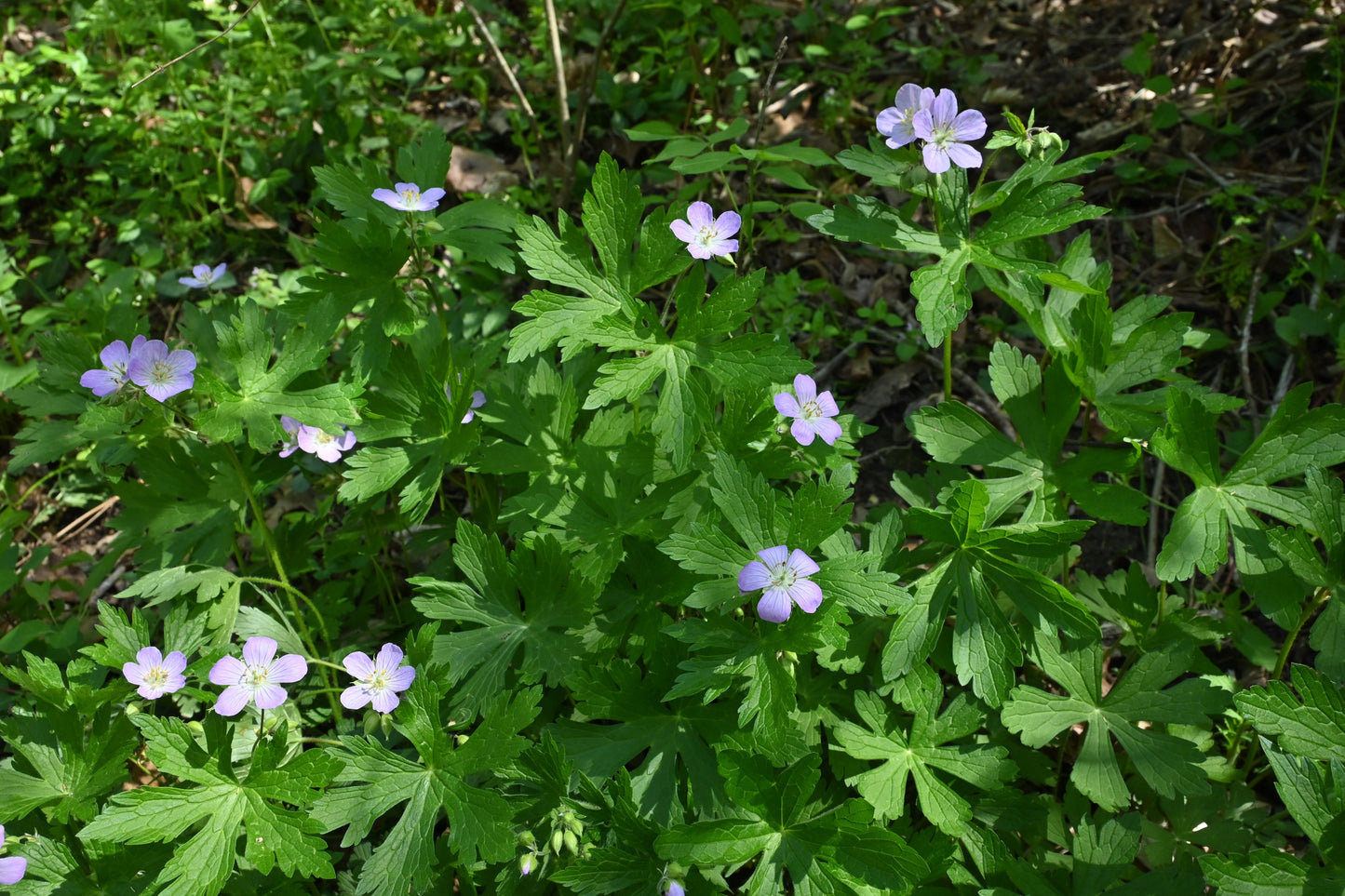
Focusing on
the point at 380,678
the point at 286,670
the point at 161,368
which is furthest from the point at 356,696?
the point at 161,368

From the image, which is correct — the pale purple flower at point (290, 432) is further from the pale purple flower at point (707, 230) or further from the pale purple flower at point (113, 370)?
the pale purple flower at point (707, 230)

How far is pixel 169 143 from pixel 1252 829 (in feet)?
17.1

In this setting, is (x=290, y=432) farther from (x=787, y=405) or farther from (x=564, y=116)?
(x=564, y=116)

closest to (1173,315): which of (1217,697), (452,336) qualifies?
(1217,697)

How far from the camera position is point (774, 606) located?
1.77 meters

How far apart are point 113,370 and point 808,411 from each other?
1685 mm

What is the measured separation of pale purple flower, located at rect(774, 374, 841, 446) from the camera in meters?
2.16

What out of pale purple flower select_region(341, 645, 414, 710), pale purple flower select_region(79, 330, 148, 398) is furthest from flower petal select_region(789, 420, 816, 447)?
pale purple flower select_region(79, 330, 148, 398)

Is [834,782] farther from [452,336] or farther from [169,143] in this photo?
[169,143]

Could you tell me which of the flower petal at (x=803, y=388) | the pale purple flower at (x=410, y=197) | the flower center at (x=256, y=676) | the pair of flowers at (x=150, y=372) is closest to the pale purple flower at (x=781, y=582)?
the flower petal at (x=803, y=388)

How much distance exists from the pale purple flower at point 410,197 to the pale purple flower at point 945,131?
1.20m

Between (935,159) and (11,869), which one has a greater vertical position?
(935,159)

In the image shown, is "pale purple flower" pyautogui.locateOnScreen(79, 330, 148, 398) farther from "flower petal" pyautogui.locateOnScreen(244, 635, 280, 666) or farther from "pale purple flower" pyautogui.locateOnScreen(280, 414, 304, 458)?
"flower petal" pyautogui.locateOnScreen(244, 635, 280, 666)

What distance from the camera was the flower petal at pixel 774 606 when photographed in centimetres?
176
